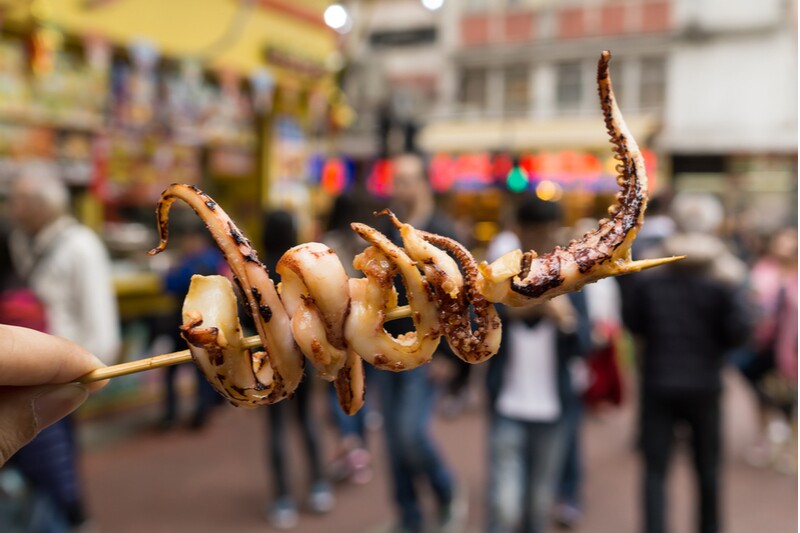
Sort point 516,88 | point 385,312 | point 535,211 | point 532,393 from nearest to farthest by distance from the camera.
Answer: point 385,312 < point 535,211 < point 532,393 < point 516,88

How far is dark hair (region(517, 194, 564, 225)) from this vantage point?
3.41 meters

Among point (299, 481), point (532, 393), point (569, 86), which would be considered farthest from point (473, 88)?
point (532, 393)

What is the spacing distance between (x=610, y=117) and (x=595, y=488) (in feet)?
15.0

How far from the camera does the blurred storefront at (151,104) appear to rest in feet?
20.0

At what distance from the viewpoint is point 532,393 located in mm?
3541

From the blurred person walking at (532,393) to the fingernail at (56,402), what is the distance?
257 centimetres

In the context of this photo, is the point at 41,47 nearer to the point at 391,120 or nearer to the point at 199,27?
the point at 199,27

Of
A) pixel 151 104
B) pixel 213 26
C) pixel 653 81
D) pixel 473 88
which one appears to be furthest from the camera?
pixel 473 88

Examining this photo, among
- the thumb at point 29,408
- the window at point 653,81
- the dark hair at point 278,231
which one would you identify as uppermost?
the window at point 653,81

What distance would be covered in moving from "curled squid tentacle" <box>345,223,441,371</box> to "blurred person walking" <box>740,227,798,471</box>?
4.62 meters

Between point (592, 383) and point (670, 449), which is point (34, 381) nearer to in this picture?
point (670, 449)

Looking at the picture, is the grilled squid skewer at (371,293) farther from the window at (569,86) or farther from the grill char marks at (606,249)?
the window at (569,86)

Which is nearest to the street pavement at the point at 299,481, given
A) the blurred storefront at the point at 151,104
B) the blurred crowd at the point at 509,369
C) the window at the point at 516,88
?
the blurred crowd at the point at 509,369

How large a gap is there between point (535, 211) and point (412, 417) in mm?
1363
